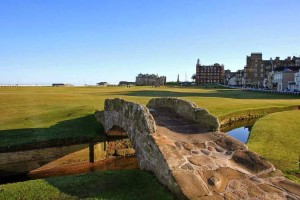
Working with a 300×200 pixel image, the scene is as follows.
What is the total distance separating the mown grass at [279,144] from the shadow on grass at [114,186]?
6.19 meters

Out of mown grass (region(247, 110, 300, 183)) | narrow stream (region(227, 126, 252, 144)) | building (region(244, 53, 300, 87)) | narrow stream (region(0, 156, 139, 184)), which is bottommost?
narrow stream (region(0, 156, 139, 184))

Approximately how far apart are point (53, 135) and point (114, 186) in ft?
37.8

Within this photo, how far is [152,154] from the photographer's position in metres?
12.8

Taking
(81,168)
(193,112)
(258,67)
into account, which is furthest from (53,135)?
(258,67)

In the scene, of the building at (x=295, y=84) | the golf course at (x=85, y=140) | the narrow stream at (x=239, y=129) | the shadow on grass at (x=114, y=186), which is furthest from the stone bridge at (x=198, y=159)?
the building at (x=295, y=84)

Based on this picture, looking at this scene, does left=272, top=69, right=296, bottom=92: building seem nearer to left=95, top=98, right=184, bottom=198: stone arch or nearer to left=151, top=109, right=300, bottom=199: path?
left=95, top=98, right=184, bottom=198: stone arch

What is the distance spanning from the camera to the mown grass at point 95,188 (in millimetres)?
11102

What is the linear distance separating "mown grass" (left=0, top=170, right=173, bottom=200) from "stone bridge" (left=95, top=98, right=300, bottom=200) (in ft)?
1.78

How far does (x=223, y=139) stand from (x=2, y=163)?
1347 centimetres

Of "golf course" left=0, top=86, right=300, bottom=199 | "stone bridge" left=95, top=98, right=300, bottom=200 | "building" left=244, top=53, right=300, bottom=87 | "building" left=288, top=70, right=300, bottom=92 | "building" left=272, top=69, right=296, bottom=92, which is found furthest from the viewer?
"building" left=244, top=53, right=300, bottom=87

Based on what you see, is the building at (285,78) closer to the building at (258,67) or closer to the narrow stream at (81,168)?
the building at (258,67)

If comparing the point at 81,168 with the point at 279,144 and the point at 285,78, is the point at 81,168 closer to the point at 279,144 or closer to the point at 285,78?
the point at 279,144

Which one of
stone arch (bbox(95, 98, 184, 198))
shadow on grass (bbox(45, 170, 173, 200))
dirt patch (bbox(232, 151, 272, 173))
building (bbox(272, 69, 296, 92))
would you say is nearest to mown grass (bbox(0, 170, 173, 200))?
shadow on grass (bbox(45, 170, 173, 200))

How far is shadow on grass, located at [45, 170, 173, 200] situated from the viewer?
11.0m
